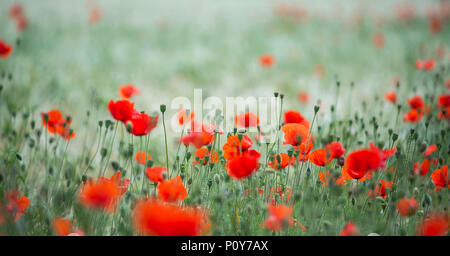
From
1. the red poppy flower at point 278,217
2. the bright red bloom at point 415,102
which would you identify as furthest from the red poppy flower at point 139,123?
the bright red bloom at point 415,102

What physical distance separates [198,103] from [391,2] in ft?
24.7

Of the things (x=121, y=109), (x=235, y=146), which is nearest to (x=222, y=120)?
(x=235, y=146)

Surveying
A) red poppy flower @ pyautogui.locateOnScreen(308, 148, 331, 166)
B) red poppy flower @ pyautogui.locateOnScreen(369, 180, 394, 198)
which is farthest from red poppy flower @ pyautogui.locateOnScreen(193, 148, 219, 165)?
red poppy flower @ pyautogui.locateOnScreen(369, 180, 394, 198)

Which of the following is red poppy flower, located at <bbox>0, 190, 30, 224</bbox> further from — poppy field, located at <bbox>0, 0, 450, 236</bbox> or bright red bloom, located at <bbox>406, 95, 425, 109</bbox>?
bright red bloom, located at <bbox>406, 95, 425, 109</bbox>

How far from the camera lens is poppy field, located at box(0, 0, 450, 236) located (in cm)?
Answer: 122

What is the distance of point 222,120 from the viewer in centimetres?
170

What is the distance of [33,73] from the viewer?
10.2 ft

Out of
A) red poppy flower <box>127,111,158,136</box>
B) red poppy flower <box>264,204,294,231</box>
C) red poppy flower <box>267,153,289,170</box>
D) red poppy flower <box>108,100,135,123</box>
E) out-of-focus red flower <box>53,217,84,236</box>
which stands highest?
red poppy flower <box>108,100,135,123</box>

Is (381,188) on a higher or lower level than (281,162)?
lower

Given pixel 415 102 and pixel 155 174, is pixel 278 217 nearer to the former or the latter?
pixel 155 174

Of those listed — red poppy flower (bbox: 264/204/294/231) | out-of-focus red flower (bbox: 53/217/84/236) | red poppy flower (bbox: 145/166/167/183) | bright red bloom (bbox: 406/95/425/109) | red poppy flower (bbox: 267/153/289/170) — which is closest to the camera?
red poppy flower (bbox: 264/204/294/231)

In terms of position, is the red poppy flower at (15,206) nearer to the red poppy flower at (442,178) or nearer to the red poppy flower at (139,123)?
the red poppy flower at (139,123)
